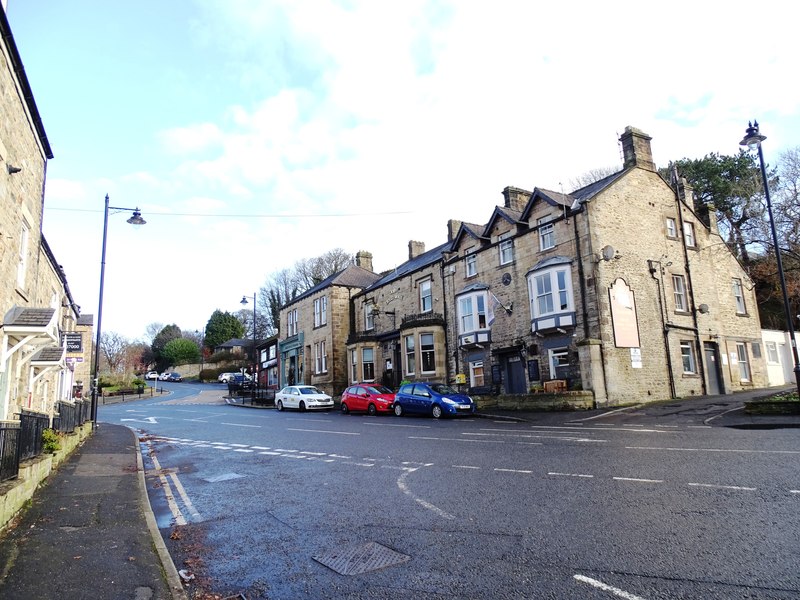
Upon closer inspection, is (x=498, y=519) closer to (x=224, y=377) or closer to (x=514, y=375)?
(x=514, y=375)

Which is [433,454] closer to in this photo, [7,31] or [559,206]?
[7,31]

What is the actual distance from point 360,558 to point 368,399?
71.1 ft

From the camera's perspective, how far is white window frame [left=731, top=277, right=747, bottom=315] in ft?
94.4

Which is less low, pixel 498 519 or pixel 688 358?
pixel 688 358

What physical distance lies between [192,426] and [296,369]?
980 inches

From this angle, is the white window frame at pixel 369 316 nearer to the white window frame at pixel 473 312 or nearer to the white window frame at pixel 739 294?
the white window frame at pixel 473 312

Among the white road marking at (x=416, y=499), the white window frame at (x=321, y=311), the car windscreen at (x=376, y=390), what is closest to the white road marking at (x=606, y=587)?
the white road marking at (x=416, y=499)

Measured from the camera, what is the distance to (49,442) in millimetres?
10500

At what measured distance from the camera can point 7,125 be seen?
9781 mm

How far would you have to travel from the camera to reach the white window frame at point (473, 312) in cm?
2781

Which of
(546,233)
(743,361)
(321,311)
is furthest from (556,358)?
(321,311)

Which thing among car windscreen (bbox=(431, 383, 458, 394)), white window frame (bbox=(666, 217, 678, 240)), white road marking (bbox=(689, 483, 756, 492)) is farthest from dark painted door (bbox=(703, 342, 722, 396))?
white road marking (bbox=(689, 483, 756, 492))

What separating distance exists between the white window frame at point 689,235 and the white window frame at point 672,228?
1.95 ft

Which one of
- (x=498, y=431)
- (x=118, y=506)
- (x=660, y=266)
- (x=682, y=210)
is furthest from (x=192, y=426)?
(x=682, y=210)
